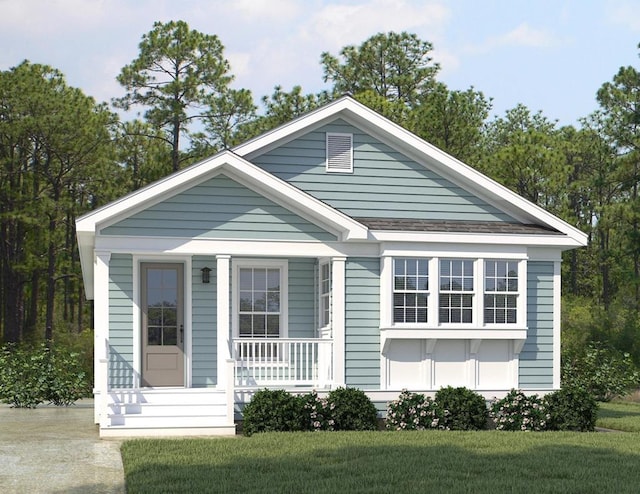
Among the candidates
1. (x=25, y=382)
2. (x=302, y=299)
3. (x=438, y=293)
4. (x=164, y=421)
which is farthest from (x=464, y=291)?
(x=25, y=382)

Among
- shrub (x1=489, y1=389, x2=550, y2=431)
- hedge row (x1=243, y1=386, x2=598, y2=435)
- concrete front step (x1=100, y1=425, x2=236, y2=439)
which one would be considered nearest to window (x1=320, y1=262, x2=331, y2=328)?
hedge row (x1=243, y1=386, x2=598, y2=435)

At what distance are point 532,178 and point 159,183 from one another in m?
22.1

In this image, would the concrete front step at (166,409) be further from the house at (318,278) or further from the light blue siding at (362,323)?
the light blue siding at (362,323)

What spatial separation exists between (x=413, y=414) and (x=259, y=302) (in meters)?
3.47

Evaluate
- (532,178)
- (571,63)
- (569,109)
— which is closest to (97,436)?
(571,63)

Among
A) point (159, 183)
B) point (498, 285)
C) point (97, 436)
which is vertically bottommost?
point (97, 436)

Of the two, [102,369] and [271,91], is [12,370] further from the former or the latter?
[271,91]

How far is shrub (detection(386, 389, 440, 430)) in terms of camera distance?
1633 centimetres

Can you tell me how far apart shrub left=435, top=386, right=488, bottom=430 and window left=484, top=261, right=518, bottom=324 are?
154 centimetres

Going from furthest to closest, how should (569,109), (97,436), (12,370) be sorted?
(569,109), (12,370), (97,436)

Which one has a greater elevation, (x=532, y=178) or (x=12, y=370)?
(x=532, y=178)

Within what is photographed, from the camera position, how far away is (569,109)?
4884cm

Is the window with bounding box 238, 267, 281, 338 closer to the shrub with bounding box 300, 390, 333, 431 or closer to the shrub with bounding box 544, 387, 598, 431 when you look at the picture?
the shrub with bounding box 300, 390, 333, 431

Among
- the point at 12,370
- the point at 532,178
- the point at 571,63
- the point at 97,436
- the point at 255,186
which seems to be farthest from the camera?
the point at 532,178
